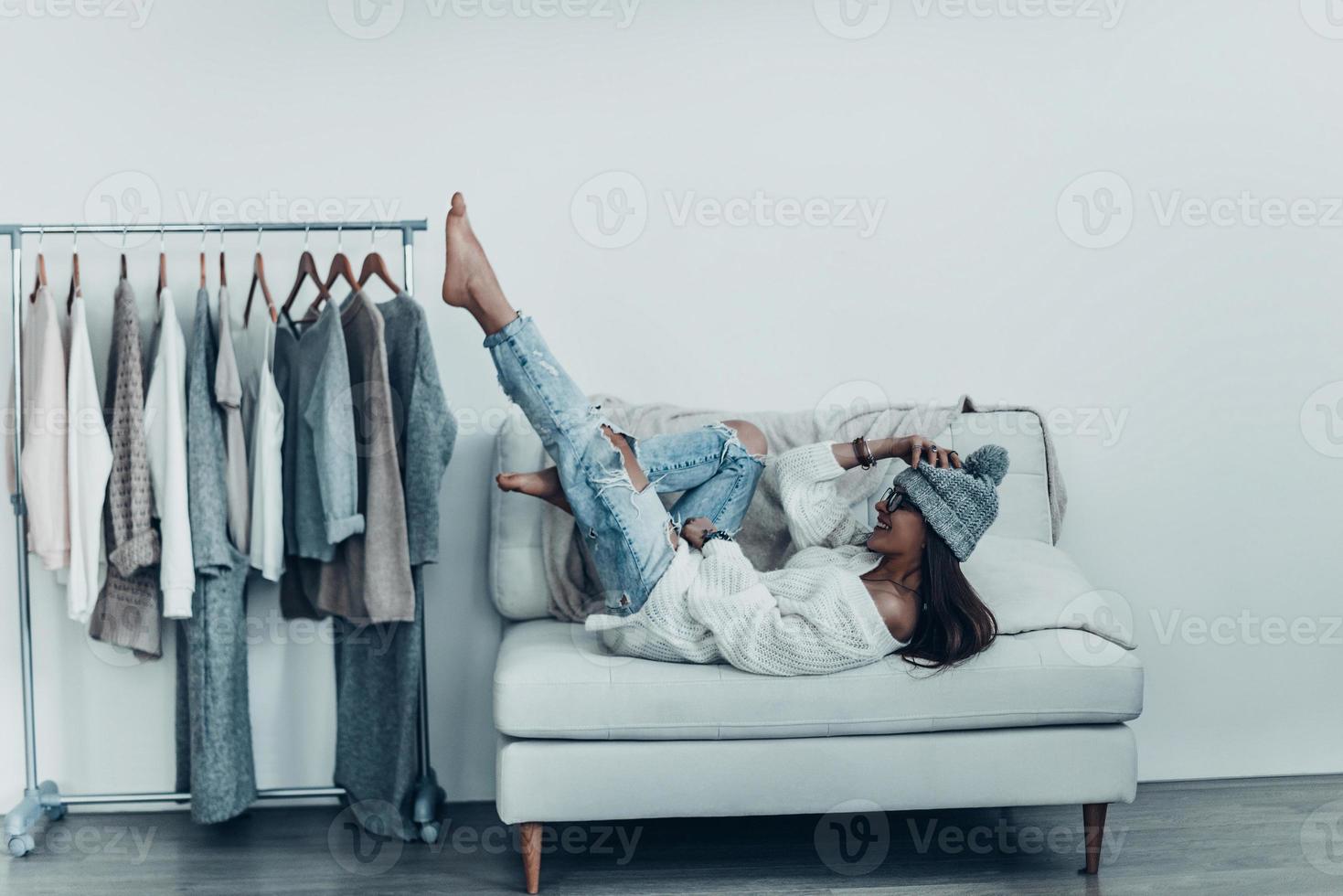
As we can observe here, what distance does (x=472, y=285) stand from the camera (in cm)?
244

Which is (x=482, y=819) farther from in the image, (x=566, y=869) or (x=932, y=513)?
(x=932, y=513)

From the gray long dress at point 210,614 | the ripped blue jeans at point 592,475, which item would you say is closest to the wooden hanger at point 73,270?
the gray long dress at point 210,614

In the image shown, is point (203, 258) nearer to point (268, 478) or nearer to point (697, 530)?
point (268, 478)

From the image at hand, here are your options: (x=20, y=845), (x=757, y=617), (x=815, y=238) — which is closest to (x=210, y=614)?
(x=20, y=845)

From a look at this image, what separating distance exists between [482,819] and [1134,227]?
2.20m

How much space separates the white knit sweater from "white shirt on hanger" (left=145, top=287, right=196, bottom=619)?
91 cm

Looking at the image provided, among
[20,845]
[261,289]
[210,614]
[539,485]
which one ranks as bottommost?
[20,845]

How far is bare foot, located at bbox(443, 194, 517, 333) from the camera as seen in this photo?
8.00 ft

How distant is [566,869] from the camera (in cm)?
247

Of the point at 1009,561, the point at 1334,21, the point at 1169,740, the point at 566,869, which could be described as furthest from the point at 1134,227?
the point at 566,869

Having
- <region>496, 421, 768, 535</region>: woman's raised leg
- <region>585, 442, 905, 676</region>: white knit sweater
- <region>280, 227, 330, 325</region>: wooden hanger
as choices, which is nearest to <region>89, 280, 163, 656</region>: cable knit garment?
<region>280, 227, 330, 325</region>: wooden hanger

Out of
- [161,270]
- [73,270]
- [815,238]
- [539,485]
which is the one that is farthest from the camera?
[815,238]

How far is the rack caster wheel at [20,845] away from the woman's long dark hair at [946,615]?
191 cm

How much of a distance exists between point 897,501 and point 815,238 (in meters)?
0.90
